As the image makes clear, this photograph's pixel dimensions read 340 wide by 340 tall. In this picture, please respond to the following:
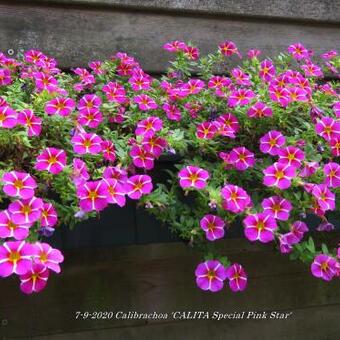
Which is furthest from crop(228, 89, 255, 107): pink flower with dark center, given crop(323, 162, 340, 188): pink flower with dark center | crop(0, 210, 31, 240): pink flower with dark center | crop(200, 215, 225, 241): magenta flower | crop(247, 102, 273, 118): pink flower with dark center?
crop(0, 210, 31, 240): pink flower with dark center

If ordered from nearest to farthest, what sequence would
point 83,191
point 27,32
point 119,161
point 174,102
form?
point 83,191 < point 119,161 < point 174,102 < point 27,32

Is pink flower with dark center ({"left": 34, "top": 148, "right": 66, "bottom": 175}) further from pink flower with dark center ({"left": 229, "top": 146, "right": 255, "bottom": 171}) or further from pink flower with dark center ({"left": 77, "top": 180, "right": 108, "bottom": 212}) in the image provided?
pink flower with dark center ({"left": 229, "top": 146, "right": 255, "bottom": 171})

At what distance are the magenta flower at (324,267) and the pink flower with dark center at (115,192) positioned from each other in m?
0.60

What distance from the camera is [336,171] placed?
1.54 meters

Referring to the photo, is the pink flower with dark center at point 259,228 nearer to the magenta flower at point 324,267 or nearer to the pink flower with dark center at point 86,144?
the magenta flower at point 324,267

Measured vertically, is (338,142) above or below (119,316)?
above

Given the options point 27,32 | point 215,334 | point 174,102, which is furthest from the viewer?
point 27,32

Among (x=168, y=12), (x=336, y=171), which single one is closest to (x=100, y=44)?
(x=168, y=12)

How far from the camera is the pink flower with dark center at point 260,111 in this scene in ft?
5.50

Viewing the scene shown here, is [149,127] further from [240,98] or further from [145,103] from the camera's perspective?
[240,98]

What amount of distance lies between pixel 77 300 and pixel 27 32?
1.34 metres

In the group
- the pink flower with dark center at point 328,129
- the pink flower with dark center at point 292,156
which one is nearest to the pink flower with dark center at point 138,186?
the pink flower with dark center at point 292,156

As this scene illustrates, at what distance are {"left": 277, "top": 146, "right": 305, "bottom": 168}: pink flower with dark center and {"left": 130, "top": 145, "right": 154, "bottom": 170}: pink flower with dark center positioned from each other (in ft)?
1.32

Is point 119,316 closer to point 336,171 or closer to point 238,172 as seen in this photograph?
point 238,172
